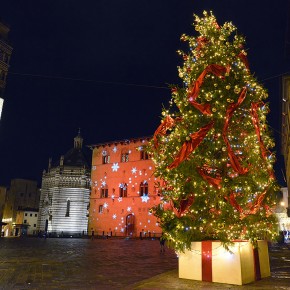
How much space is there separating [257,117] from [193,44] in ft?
10.7

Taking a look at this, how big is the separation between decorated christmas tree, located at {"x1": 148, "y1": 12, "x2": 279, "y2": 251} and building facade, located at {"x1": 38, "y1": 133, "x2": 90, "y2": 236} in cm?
4546

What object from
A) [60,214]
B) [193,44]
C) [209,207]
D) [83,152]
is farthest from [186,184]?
[83,152]

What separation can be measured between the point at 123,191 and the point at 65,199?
17.0 m

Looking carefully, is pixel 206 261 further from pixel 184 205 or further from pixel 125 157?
pixel 125 157

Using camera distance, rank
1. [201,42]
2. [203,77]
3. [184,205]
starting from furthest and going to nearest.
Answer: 1. [201,42]
2. [203,77]
3. [184,205]

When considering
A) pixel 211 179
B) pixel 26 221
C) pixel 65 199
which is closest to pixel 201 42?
pixel 211 179

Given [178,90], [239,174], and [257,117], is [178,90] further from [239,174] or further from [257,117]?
[239,174]

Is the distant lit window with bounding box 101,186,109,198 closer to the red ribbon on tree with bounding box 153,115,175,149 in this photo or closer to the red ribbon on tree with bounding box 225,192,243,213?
the red ribbon on tree with bounding box 153,115,175,149

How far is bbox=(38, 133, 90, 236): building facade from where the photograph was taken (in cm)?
5282

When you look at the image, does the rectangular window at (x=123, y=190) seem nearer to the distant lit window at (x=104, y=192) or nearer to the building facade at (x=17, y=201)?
the distant lit window at (x=104, y=192)

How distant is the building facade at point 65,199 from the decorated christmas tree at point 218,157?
4546 centimetres

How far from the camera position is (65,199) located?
54.6 m

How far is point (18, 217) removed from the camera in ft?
221

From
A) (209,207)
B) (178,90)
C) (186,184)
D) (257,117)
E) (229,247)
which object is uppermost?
(178,90)
